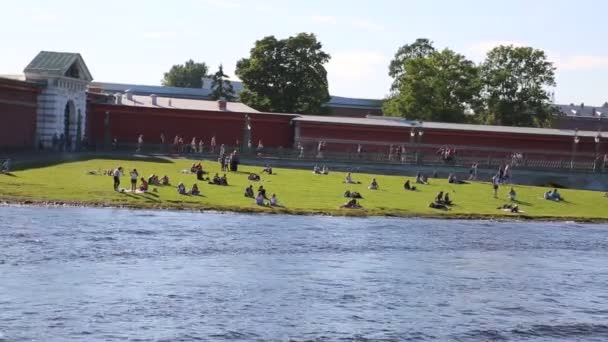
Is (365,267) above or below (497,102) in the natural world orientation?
below

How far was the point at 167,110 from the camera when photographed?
3821 inches

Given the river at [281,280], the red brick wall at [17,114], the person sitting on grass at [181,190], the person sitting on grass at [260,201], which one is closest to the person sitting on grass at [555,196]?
the river at [281,280]

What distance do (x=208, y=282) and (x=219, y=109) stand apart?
64.7 metres

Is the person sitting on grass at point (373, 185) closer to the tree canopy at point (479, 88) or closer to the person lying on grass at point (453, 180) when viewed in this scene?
the person lying on grass at point (453, 180)

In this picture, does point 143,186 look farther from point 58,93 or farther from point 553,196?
point 553,196

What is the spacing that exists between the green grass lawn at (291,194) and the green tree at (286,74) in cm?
3843

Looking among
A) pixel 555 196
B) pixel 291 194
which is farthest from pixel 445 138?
pixel 291 194

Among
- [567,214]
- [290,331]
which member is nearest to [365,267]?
[290,331]

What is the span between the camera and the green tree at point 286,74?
118875 mm

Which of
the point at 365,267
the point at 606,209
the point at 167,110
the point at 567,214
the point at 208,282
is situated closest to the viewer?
the point at 208,282

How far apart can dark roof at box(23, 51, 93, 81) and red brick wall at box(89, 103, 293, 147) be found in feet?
29.1

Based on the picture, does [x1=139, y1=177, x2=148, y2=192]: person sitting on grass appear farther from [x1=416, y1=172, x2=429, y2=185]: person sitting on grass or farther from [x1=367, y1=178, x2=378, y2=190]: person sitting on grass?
[x1=416, y1=172, x2=429, y2=185]: person sitting on grass

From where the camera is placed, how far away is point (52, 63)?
85.5 metres

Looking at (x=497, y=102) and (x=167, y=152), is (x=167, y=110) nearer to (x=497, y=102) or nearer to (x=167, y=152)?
(x=167, y=152)
